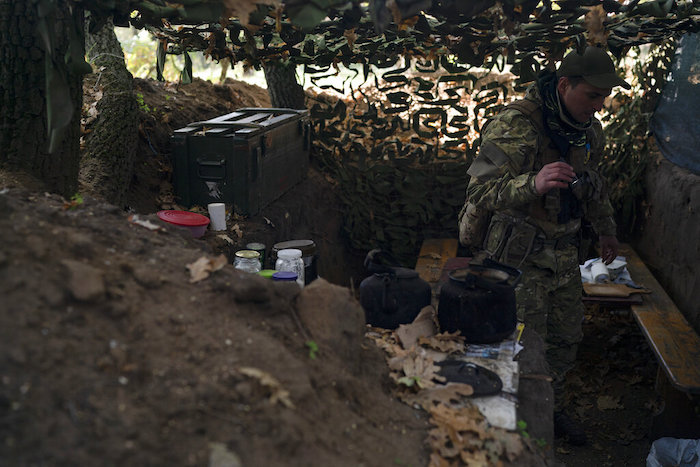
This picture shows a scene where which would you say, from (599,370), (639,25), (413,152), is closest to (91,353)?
(639,25)

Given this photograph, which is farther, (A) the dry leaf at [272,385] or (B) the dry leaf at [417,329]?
(B) the dry leaf at [417,329]

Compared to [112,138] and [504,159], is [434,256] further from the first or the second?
[112,138]

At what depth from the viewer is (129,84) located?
6.06 metres

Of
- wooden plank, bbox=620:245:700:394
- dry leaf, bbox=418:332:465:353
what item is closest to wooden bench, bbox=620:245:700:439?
wooden plank, bbox=620:245:700:394

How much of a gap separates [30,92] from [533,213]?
319 centimetres

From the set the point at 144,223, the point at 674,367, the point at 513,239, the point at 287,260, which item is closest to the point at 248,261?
the point at 287,260

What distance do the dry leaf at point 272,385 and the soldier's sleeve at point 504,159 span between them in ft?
7.73

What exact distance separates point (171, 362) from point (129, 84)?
439cm

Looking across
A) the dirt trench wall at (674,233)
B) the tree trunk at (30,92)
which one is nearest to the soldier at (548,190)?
the dirt trench wall at (674,233)

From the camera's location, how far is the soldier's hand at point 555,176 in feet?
13.0

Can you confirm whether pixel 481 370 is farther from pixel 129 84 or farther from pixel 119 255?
pixel 129 84

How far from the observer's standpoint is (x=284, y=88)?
7.89 meters

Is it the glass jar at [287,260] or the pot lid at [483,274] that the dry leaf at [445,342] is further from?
the glass jar at [287,260]

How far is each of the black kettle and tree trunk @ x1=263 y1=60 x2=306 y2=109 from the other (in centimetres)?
462
